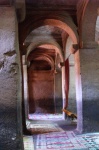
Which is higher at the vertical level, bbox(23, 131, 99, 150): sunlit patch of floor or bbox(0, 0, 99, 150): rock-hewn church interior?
bbox(0, 0, 99, 150): rock-hewn church interior

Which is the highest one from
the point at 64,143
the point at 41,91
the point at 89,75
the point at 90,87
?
the point at 89,75

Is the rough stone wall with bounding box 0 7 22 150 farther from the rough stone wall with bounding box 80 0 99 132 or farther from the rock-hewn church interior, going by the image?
the rough stone wall with bounding box 80 0 99 132

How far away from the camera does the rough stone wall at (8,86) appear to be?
4.02 meters

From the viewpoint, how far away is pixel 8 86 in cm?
409

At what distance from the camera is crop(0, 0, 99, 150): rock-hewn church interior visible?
13.4 feet

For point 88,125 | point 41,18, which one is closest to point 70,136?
point 88,125

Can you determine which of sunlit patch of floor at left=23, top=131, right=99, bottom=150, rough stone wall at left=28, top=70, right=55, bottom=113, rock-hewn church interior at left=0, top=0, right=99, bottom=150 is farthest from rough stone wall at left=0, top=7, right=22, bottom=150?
rough stone wall at left=28, top=70, right=55, bottom=113

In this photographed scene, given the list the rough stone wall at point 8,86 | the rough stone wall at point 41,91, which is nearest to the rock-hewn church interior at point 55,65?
the rough stone wall at point 8,86

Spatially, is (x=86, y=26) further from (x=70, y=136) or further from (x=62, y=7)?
(x=70, y=136)

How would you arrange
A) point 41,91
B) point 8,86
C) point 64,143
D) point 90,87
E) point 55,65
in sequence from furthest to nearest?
point 41,91, point 55,65, point 90,87, point 64,143, point 8,86

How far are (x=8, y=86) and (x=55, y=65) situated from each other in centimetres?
1179

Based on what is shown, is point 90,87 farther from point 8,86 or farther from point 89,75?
point 8,86

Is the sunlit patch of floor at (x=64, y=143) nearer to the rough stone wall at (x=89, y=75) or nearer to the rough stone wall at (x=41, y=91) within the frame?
the rough stone wall at (x=89, y=75)

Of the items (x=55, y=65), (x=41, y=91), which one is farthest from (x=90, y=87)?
(x=41, y=91)
